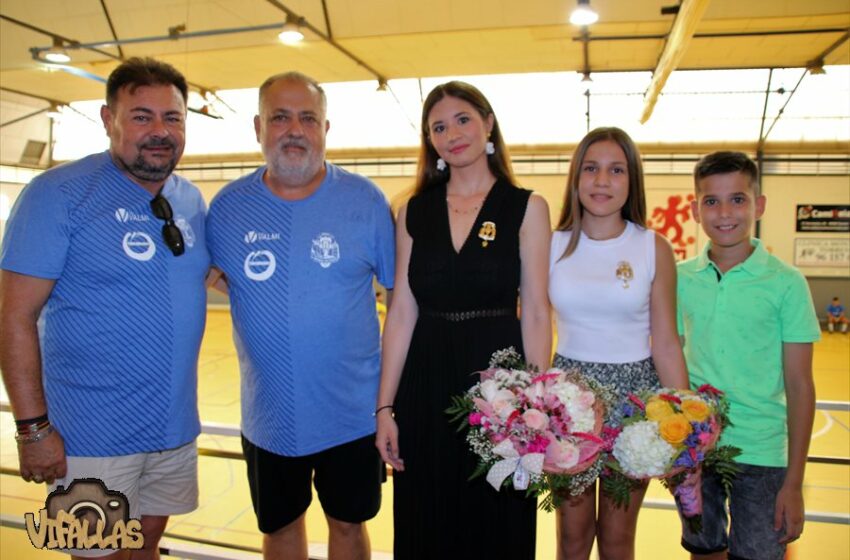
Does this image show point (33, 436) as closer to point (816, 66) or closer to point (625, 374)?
point (625, 374)

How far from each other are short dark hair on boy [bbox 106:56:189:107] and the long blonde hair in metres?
1.87

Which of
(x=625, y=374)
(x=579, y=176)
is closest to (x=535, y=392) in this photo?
(x=625, y=374)

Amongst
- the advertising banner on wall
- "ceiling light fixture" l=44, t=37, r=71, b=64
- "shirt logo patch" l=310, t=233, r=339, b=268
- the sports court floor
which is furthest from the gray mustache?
the advertising banner on wall

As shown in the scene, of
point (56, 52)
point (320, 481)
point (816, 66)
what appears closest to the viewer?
point (320, 481)

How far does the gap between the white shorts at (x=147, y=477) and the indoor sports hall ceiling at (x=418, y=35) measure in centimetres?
816

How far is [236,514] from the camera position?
5.37m

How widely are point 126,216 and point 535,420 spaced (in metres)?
1.92

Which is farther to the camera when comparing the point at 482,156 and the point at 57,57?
the point at 57,57

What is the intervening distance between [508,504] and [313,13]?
31.8 feet

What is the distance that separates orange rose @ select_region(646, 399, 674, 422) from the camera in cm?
183

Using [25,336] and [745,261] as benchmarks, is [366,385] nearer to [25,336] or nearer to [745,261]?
[25,336]

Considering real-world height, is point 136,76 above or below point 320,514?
above

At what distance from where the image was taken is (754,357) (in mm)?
2531

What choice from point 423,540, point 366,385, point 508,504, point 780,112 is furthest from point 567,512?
point 780,112
